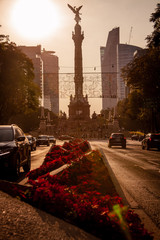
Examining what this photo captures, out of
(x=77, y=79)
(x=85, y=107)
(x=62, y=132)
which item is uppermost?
(x=77, y=79)

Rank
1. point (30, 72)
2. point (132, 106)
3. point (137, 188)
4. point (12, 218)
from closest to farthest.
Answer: point (12, 218)
point (137, 188)
point (30, 72)
point (132, 106)

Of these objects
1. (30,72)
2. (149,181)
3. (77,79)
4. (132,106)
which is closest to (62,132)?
(77,79)

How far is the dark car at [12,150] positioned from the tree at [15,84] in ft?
77.6

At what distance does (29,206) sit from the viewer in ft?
14.3

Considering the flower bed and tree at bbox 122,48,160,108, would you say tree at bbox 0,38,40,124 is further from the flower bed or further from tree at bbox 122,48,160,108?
the flower bed

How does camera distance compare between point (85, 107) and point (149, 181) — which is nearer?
point (149, 181)

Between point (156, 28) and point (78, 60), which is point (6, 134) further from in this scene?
point (78, 60)

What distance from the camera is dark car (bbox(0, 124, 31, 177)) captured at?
9.51 meters

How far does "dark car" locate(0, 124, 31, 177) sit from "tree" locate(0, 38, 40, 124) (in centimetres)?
2365

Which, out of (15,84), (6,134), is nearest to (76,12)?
(15,84)

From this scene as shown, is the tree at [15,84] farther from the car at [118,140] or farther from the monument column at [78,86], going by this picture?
the monument column at [78,86]

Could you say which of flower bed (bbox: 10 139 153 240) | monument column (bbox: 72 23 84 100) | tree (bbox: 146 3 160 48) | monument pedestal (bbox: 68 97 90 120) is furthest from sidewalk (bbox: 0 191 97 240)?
monument pedestal (bbox: 68 97 90 120)

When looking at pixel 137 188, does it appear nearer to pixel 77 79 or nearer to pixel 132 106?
pixel 132 106

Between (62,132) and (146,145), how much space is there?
215 feet
